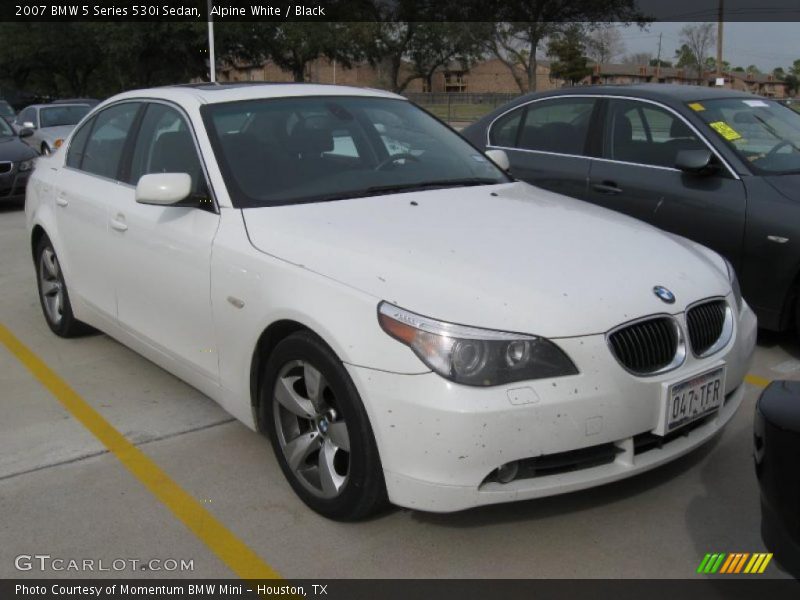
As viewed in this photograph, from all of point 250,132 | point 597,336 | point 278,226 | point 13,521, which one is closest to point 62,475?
point 13,521

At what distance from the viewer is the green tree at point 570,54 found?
40.6m

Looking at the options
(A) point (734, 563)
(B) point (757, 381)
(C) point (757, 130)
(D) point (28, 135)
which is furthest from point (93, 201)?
(D) point (28, 135)

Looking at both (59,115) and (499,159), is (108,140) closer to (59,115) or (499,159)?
(499,159)

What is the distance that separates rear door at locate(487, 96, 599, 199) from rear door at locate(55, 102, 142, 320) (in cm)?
308

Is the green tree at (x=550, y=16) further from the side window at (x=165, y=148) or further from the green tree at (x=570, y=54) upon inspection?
the side window at (x=165, y=148)

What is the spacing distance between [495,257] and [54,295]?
12.2 feet

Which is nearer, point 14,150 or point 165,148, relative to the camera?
point 165,148

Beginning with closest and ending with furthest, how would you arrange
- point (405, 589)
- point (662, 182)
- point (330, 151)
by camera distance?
point (405, 589) < point (330, 151) < point (662, 182)

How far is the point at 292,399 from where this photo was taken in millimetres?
3336

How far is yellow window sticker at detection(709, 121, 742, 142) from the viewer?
5559 mm

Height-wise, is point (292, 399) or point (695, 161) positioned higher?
point (695, 161)

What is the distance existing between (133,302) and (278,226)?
51.2 inches

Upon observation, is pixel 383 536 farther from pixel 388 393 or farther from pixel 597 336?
pixel 597 336

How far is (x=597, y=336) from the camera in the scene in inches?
114
